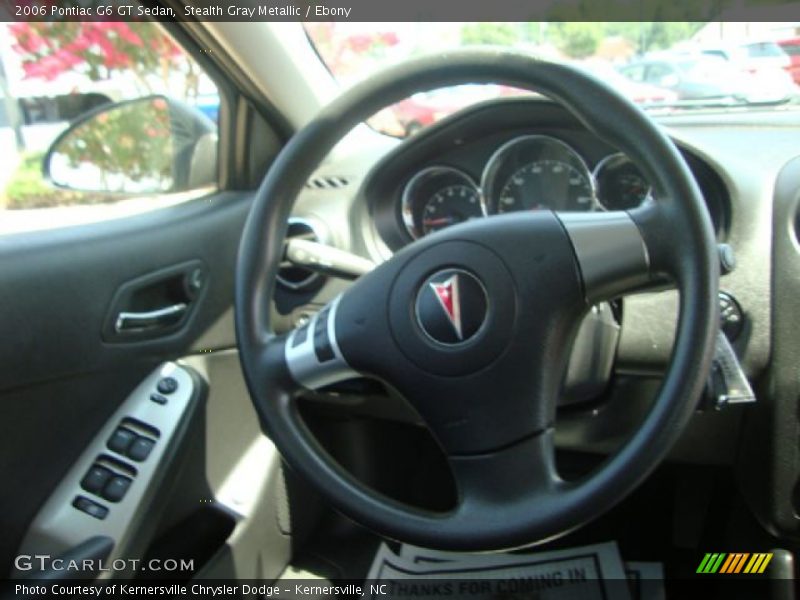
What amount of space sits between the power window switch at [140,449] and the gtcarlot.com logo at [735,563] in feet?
3.86

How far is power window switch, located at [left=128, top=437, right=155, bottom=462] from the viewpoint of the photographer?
1.50 m

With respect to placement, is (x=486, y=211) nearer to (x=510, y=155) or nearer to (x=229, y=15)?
(x=510, y=155)

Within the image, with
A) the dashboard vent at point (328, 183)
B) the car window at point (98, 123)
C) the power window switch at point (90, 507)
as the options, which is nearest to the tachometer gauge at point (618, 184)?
the dashboard vent at point (328, 183)

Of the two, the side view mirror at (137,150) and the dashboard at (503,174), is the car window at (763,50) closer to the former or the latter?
the dashboard at (503,174)

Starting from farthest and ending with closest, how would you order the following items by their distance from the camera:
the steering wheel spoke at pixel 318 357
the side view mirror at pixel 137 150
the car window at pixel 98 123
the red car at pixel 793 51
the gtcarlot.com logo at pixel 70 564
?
1. the side view mirror at pixel 137 150
2. the car window at pixel 98 123
3. the red car at pixel 793 51
4. the gtcarlot.com logo at pixel 70 564
5. the steering wheel spoke at pixel 318 357

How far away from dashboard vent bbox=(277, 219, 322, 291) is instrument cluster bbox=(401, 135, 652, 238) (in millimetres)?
239

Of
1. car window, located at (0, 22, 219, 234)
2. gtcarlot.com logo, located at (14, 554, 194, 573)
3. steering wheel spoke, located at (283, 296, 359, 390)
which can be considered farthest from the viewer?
car window, located at (0, 22, 219, 234)

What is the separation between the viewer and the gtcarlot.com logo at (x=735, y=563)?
1610 mm

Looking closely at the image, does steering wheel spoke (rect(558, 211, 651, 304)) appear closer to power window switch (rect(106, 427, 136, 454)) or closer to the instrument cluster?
the instrument cluster

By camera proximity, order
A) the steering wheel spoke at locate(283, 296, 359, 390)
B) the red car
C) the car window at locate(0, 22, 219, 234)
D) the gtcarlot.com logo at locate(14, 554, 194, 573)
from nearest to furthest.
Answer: the steering wheel spoke at locate(283, 296, 359, 390)
the gtcarlot.com logo at locate(14, 554, 194, 573)
the red car
the car window at locate(0, 22, 219, 234)

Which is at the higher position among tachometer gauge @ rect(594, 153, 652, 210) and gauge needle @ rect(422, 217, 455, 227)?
tachometer gauge @ rect(594, 153, 652, 210)

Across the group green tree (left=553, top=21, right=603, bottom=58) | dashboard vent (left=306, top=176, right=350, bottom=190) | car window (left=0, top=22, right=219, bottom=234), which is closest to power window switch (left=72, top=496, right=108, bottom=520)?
car window (left=0, top=22, right=219, bottom=234)

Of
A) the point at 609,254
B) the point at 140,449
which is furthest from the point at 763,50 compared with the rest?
the point at 140,449

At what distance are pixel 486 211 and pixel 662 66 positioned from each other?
18.7 inches
